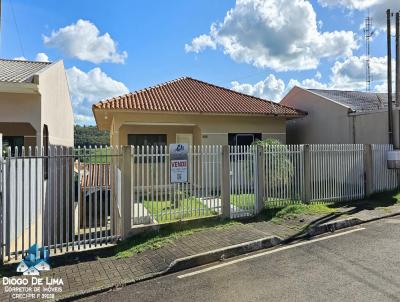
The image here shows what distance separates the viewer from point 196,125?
47.0 ft

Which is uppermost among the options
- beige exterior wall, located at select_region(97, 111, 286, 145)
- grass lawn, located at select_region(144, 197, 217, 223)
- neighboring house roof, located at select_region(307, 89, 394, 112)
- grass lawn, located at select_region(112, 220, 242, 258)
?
neighboring house roof, located at select_region(307, 89, 394, 112)

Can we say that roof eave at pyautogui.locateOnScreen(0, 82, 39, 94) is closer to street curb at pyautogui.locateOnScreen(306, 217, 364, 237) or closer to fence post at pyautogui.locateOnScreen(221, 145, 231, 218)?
fence post at pyautogui.locateOnScreen(221, 145, 231, 218)

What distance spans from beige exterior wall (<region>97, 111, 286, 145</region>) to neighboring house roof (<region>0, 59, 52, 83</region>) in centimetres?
305

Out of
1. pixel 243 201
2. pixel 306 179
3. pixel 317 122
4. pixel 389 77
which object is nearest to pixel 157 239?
pixel 243 201

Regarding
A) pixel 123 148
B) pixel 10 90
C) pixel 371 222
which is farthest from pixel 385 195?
pixel 10 90

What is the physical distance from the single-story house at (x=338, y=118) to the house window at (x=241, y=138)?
350 centimetres

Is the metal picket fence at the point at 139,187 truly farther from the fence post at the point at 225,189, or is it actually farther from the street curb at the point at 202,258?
the street curb at the point at 202,258

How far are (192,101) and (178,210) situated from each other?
7.77 metres

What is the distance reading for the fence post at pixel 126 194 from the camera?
680 cm

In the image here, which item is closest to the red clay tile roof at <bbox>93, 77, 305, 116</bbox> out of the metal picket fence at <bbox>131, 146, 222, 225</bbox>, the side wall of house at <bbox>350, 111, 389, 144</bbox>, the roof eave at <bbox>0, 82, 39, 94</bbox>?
the side wall of house at <bbox>350, 111, 389, 144</bbox>

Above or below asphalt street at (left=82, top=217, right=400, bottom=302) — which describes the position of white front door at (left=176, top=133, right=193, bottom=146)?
above

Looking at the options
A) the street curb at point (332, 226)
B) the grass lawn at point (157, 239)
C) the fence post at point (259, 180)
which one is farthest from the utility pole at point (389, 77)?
the grass lawn at point (157, 239)

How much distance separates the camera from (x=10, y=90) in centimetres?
923

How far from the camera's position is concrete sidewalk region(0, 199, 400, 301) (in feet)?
16.7
